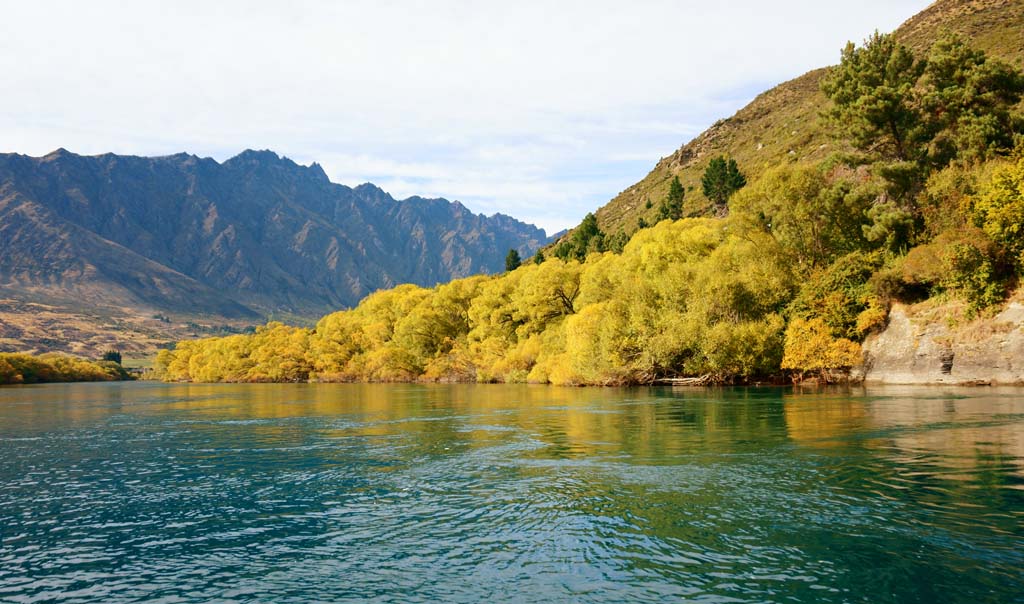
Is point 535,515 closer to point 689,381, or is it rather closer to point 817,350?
point 817,350

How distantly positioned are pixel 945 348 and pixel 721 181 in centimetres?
8649

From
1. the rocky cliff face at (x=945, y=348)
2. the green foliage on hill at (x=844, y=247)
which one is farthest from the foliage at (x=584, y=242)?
the rocky cliff face at (x=945, y=348)

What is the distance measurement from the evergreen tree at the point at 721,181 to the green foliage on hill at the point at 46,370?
156 m

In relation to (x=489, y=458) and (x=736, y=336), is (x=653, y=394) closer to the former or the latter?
(x=736, y=336)

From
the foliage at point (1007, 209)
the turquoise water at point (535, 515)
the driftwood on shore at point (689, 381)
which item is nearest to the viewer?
the turquoise water at point (535, 515)

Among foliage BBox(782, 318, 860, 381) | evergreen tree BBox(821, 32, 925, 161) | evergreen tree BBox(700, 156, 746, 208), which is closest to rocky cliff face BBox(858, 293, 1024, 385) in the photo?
foliage BBox(782, 318, 860, 381)

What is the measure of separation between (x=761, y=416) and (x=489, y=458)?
2016 cm

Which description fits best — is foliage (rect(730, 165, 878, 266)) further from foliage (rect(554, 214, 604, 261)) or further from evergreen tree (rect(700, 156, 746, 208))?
foliage (rect(554, 214, 604, 261))

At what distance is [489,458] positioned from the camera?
2805cm

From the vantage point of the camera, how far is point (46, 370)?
170m

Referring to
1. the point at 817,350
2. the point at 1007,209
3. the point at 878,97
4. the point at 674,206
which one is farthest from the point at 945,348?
the point at 674,206

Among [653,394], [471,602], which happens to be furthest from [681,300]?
[471,602]

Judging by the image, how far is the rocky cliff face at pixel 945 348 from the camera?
184 ft

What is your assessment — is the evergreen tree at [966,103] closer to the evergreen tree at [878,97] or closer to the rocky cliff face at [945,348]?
the evergreen tree at [878,97]
